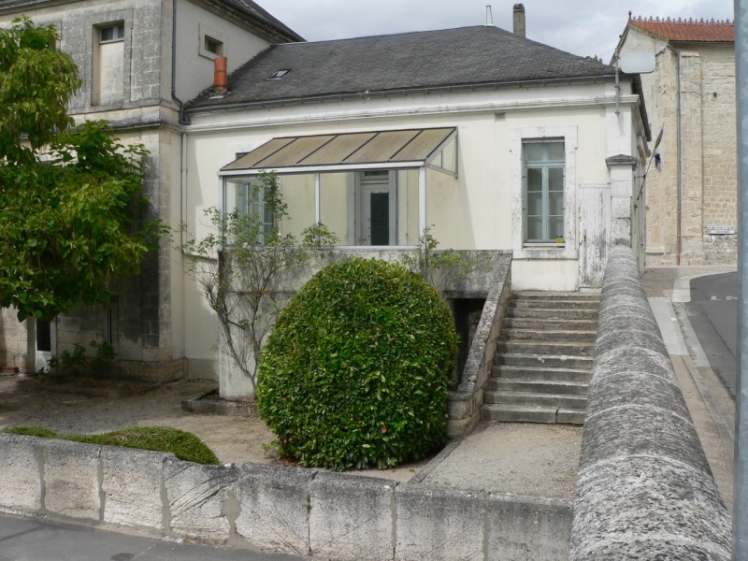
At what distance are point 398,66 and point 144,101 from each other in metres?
4.94

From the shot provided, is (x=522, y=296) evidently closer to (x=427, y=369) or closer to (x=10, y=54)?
(x=427, y=369)

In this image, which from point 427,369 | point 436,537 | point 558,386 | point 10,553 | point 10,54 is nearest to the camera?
point 436,537

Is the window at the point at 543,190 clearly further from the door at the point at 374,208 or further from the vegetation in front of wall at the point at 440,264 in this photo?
the door at the point at 374,208

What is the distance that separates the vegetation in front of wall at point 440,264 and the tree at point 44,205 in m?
4.53

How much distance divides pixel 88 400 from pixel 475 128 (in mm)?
8428

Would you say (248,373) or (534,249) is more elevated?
(534,249)

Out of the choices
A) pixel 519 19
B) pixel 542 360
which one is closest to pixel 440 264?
pixel 542 360

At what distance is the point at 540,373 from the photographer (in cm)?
994

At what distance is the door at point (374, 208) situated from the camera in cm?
1484

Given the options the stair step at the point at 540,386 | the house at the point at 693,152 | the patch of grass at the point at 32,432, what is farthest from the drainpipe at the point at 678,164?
the patch of grass at the point at 32,432

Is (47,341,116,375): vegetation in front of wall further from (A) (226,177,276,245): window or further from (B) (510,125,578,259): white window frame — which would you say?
(B) (510,125,578,259): white window frame

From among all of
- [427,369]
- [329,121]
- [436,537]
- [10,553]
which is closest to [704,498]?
[436,537]

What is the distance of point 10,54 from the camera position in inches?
463

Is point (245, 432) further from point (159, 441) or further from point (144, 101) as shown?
point (144, 101)
